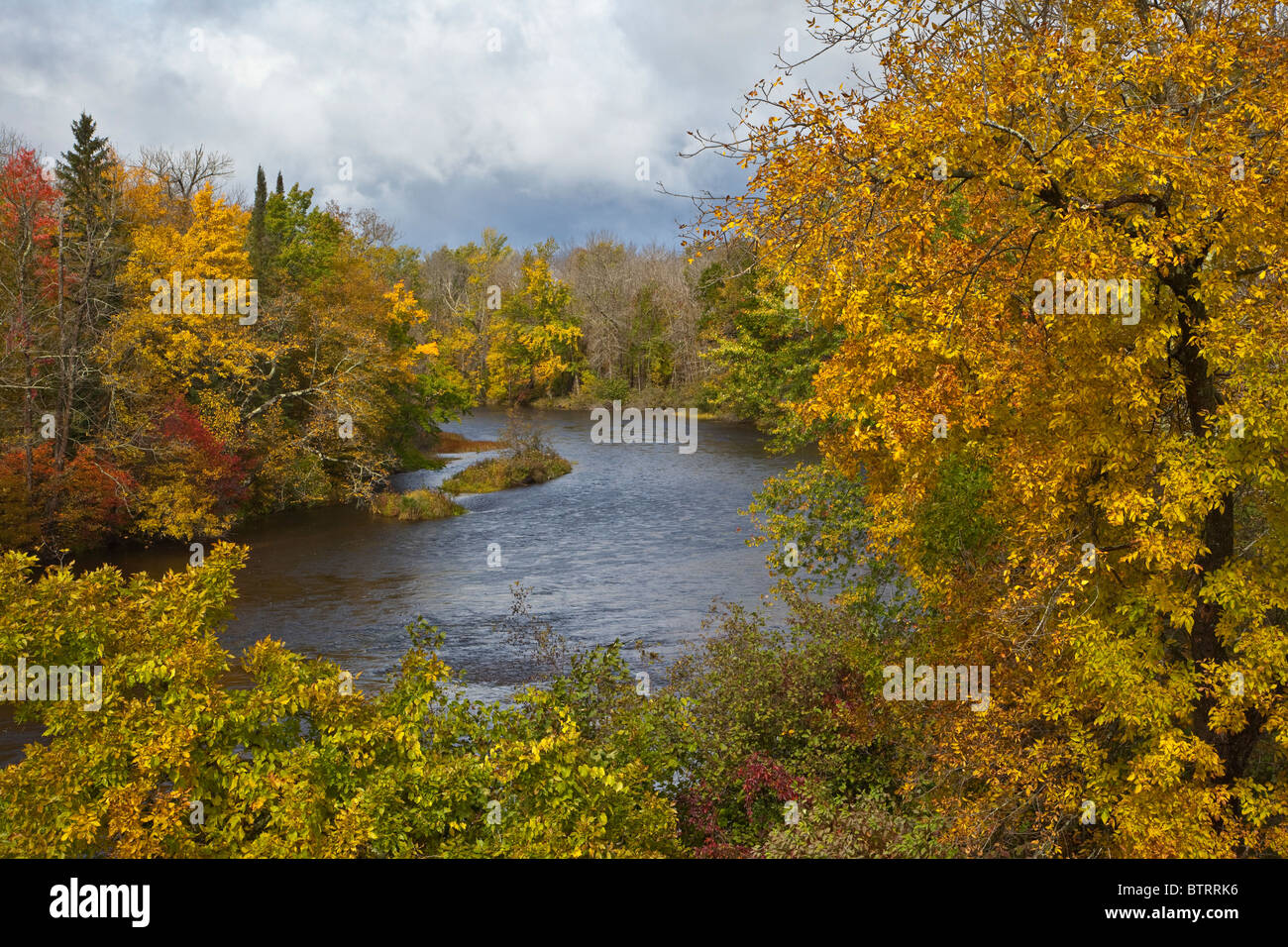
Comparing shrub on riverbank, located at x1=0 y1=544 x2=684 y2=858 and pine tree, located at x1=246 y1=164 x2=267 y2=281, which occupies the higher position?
pine tree, located at x1=246 y1=164 x2=267 y2=281

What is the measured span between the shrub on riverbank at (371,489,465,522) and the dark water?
628 millimetres

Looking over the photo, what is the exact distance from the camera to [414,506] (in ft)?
120

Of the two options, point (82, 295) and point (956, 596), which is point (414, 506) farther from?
point (956, 596)

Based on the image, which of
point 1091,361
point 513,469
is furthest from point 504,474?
point 1091,361

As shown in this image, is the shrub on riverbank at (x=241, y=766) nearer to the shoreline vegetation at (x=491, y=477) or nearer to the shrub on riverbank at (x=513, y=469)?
the shoreline vegetation at (x=491, y=477)

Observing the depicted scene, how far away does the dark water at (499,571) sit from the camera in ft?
70.2

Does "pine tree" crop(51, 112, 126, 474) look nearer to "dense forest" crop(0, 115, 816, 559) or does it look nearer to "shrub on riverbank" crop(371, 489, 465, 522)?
"dense forest" crop(0, 115, 816, 559)

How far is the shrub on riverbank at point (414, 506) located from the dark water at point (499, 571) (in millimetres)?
628

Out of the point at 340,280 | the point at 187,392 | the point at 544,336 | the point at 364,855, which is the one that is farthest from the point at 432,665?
the point at 544,336

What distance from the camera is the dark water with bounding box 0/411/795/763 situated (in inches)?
842

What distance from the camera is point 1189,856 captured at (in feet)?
28.1

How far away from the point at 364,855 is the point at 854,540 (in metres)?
12.0

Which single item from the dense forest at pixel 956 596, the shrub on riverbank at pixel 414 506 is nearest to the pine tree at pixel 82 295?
the shrub on riverbank at pixel 414 506

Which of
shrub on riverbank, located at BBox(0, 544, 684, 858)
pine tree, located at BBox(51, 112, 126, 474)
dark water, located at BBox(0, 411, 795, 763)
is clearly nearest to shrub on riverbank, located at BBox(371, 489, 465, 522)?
dark water, located at BBox(0, 411, 795, 763)
